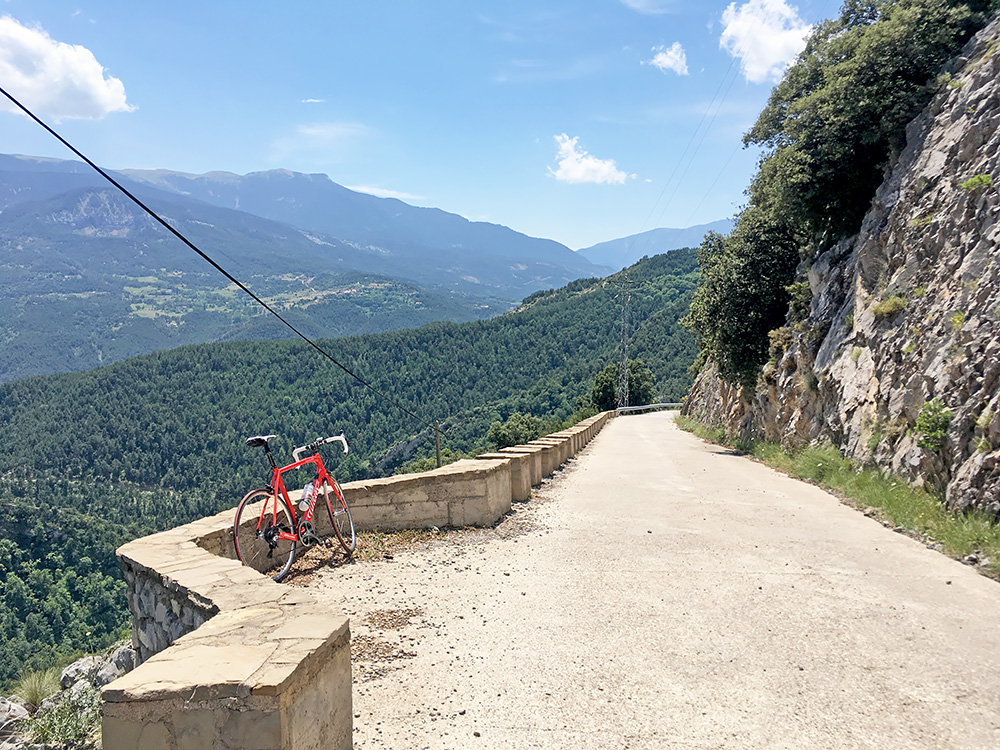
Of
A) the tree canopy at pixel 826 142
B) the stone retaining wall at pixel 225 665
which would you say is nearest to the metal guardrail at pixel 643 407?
the tree canopy at pixel 826 142

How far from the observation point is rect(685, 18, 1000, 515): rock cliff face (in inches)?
295

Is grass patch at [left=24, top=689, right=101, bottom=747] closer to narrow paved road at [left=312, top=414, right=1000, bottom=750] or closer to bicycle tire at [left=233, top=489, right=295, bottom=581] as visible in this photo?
bicycle tire at [left=233, top=489, right=295, bottom=581]

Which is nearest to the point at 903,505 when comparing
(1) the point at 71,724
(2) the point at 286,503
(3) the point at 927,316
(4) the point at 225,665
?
(3) the point at 927,316

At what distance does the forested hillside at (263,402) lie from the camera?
8662 centimetres

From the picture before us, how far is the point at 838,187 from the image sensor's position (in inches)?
604

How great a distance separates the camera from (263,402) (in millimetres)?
124000

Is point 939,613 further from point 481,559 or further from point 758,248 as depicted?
point 758,248

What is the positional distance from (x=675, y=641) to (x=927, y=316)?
802 cm

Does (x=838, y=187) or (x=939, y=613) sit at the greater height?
(x=838, y=187)

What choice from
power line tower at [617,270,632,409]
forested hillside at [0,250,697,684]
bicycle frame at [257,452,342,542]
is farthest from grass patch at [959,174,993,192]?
forested hillside at [0,250,697,684]

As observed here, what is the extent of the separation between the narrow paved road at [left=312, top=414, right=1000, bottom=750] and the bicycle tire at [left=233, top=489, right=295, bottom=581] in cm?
57

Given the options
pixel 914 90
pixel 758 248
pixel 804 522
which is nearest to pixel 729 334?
pixel 758 248

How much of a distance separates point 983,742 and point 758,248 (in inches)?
799

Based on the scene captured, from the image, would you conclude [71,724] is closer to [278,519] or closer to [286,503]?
[278,519]
